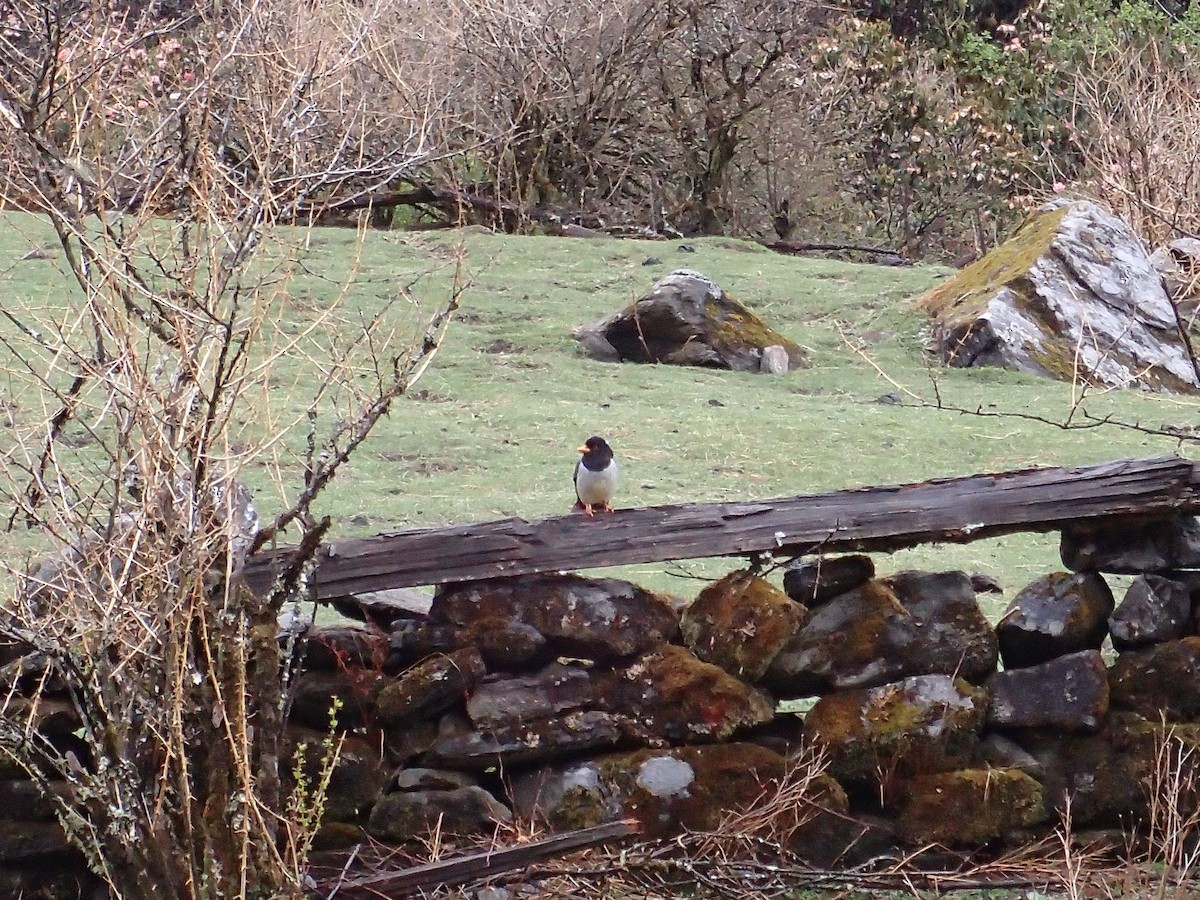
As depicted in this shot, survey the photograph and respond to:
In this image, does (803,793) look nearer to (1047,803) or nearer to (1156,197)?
(1047,803)

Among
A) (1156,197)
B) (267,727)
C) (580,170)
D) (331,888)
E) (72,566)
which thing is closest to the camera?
(72,566)

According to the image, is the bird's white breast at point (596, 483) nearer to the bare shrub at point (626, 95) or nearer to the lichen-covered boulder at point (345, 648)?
the lichen-covered boulder at point (345, 648)

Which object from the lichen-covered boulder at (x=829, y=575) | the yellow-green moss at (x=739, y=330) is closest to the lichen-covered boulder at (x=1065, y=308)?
the yellow-green moss at (x=739, y=330)

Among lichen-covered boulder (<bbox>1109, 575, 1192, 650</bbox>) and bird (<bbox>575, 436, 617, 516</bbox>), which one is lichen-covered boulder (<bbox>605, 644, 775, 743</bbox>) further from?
lichen-covered boulder (<bbox>1109, 575, 1192, 650</bbox>)

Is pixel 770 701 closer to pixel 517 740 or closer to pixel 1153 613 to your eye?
pixel 517 740

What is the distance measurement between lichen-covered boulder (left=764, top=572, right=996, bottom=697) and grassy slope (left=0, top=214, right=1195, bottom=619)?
55.0 inches

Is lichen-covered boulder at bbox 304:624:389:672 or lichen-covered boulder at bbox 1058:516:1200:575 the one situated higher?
lichen-covered boulder at bbox 1058:516:1200:575

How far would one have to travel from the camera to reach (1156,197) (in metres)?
13.2

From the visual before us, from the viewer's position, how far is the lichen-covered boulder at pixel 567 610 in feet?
14.5

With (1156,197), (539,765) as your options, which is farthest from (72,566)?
(1156,197)

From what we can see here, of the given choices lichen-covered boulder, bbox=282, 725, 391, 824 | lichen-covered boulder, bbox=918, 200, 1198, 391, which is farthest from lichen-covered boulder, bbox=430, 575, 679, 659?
lichen-covered boulder, bbox=918, 200, 1198, 391

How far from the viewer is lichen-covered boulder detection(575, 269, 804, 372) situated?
10586mm

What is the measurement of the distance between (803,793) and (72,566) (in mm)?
2171

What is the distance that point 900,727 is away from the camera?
4.52 metres
